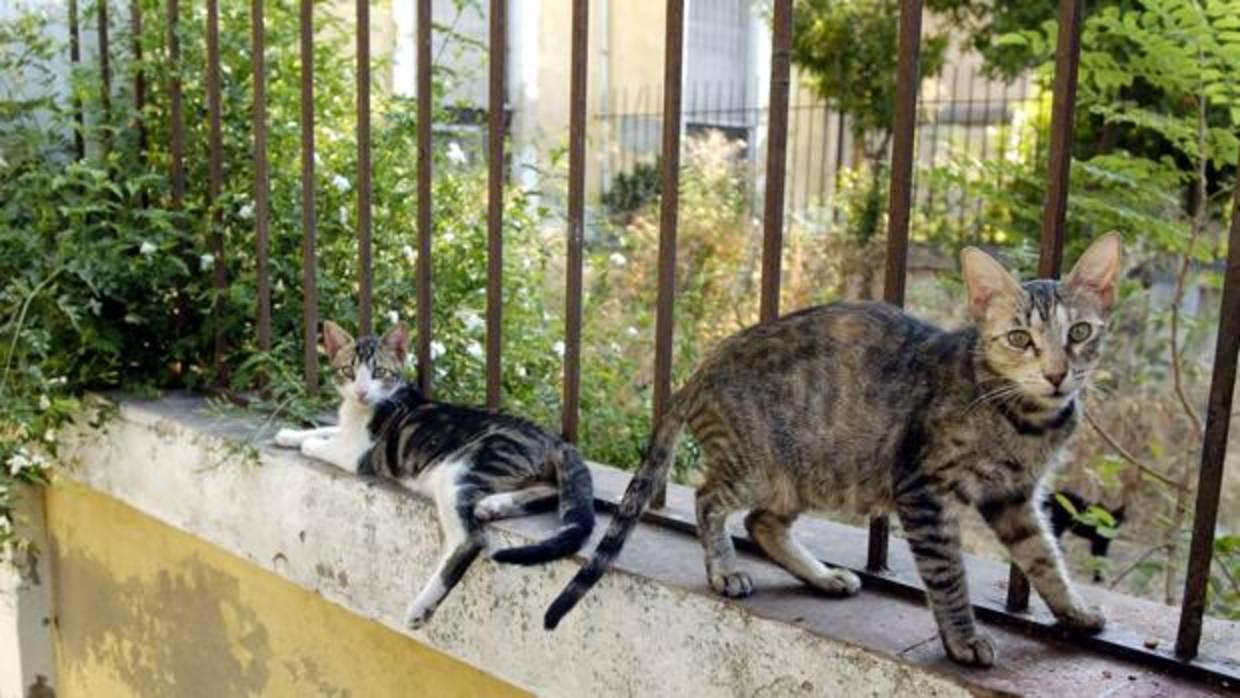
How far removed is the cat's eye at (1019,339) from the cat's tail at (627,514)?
0.62 m

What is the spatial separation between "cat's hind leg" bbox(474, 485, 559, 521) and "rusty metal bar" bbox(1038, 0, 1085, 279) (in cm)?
113

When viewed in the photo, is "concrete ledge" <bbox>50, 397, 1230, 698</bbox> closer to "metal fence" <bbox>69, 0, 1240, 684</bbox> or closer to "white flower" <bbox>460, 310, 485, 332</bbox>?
"metal fence" <bbox>69, 0, 1240, 684</bbox>

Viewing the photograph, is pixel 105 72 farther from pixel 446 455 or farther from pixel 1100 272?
pixel 1100 272

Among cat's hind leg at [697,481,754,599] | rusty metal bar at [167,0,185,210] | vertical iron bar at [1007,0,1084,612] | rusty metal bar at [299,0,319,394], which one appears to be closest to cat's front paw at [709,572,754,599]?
cat's hind leg at [697,481,754,599]

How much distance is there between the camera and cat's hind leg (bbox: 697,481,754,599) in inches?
73.9

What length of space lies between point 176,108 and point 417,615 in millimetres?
1831

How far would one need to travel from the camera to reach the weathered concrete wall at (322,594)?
1.81m

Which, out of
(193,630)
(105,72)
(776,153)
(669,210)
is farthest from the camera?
(105,72)

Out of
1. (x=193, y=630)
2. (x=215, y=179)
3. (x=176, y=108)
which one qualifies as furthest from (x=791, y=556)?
(x=176, y=108)

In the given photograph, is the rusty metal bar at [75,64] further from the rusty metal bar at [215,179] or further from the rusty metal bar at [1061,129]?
the rusty metal bar at [1061,129]

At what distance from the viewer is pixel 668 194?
2131mm

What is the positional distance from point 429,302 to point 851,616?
1.35 metres

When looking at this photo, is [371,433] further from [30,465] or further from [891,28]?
[891,28]

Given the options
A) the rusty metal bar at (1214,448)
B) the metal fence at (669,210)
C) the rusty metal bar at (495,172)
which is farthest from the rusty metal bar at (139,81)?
the rusty metal bar at (1214,448)
